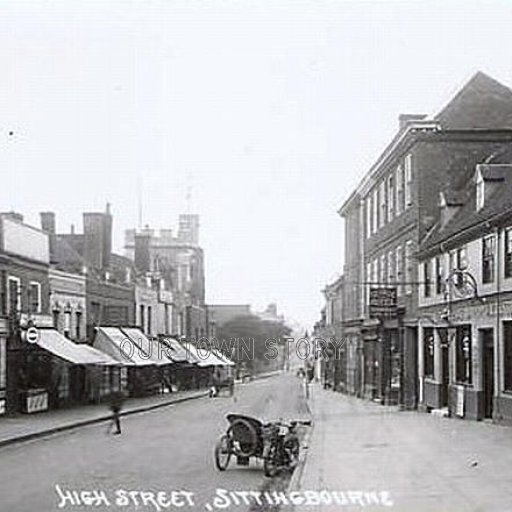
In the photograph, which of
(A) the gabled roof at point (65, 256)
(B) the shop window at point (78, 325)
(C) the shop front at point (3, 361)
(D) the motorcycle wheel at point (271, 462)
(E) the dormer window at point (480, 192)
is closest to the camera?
(D) the motorcycle wheel at point (271, 462)

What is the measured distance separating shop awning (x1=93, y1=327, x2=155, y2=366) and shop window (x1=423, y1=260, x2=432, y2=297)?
656 inches

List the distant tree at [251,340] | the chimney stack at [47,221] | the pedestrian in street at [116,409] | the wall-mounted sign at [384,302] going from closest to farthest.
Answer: the pedestrian in street at [116,409] → the wall-mounted sign at [384,302] → the chimney stack at [47,221] → the distant tree at [251,340]

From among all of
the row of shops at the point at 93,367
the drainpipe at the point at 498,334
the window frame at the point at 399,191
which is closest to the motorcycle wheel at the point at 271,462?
the drainpipe at the point at 498,334

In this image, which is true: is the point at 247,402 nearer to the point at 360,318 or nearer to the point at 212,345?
the point at 360,318

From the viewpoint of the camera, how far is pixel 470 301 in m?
32.0

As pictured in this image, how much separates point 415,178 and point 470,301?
9823 millimetres

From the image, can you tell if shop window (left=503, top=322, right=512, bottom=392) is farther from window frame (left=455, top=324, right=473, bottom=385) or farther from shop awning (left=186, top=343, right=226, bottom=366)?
shop awning (left=186, top=343, right=226, bottom=366)

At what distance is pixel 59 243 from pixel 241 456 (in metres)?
36.6

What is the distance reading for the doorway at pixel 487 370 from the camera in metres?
30.6

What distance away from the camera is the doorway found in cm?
3061

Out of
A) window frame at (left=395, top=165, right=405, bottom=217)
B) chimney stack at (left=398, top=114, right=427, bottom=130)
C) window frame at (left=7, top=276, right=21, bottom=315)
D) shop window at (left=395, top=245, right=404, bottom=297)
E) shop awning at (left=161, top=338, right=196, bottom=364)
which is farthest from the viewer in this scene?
shop awning at (left=161, top=338, right=196, bottom=364)

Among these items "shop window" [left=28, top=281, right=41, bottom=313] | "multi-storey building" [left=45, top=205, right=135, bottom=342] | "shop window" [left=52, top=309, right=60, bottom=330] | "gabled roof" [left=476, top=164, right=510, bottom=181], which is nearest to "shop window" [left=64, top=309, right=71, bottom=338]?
"shop window" [left=52, top=309, right=60, bottom=330]

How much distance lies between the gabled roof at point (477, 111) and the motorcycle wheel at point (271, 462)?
23.6 meters

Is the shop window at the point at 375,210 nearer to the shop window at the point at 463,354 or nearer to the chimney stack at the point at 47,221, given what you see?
the chimney stack at the point at 47,221
